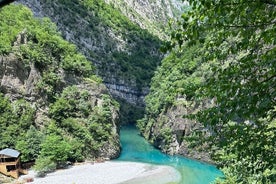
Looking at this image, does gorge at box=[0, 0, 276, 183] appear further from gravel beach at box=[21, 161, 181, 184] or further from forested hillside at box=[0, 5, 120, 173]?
gravel beach at box=[21, 161, 181, 184]

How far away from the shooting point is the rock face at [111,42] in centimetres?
10206

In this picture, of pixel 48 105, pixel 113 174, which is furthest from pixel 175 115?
pixel 113 174

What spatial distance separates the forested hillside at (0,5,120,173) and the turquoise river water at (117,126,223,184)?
12.4ft

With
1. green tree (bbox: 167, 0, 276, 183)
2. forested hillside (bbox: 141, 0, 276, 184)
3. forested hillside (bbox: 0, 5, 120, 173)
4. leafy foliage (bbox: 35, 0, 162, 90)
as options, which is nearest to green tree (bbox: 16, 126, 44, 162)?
forested hillside (bbox: 0, 5, 120, 173)

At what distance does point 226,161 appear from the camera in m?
17.3

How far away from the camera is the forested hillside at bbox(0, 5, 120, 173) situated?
136 feet

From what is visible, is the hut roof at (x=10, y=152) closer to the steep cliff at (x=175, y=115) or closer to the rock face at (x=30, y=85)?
the rock face at (x=30, y=85)

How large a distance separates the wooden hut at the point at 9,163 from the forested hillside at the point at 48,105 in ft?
7.29

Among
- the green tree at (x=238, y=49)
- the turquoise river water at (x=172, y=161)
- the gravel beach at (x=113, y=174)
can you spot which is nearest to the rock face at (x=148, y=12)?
the turquoise river water at (x=172, y=161)

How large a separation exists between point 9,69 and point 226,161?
3677cm

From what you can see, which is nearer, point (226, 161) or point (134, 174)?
point (226, 161)

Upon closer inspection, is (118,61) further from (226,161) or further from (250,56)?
(250,56)

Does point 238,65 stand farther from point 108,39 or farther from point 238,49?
point 108,39

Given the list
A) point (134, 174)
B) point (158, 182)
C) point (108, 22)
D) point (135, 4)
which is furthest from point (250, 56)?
point (135, 4)
